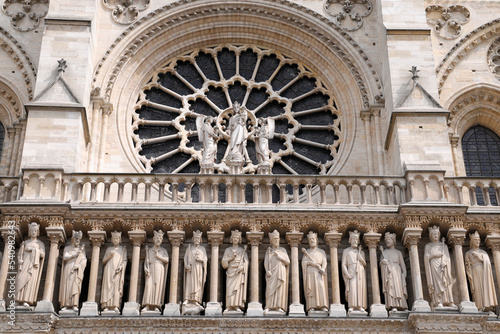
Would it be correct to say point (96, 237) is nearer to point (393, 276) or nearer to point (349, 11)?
point (393, 276)

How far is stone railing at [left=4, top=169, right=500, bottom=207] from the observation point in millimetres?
16406

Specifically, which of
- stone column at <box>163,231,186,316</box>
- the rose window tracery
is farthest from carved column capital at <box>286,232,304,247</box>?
the rose window tracery

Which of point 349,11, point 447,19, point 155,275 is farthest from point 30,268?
point 447,19

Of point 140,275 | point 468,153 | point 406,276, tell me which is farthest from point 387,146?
point 140,275

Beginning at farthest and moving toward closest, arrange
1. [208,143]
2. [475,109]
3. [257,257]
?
1. [475,109]
2. [208,143]
3. [257,257]

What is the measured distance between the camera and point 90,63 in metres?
18.5

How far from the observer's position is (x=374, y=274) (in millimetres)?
15586

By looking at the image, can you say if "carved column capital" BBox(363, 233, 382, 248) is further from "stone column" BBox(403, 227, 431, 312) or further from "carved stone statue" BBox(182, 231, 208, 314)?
"carved stone statue" BBox(182, 231, 208, 314)

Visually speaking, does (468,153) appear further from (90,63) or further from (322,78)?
(90,63)

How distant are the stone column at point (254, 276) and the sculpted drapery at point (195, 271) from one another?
2.49 feet

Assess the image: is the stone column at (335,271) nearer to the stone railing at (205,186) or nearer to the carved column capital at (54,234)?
the stone railing at (205,186)

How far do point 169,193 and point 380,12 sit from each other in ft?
18.2

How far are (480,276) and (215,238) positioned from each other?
14.1 feet

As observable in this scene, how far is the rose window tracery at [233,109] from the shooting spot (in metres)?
19.0
